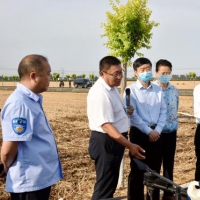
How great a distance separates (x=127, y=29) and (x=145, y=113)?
4.26 feet

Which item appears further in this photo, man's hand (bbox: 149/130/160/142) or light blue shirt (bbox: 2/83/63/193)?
man's hand (bbox: 149/130/160/142)

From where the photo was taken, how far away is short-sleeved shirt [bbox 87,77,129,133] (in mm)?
3479

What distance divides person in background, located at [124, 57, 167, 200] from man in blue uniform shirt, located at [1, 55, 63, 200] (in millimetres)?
1795

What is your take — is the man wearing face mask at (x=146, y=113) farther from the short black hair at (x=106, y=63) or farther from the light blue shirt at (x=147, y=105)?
the short black hair at (x=106, y=63)

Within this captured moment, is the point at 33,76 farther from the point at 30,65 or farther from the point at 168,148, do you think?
the point at 168,148

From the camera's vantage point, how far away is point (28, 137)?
98.4 inches

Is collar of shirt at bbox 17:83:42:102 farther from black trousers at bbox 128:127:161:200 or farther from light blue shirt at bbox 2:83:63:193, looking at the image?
black trousers at bbox 128:127:161:200

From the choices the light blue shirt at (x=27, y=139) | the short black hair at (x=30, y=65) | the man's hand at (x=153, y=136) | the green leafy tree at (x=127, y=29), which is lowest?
the man's hand at (x=153, y=136)

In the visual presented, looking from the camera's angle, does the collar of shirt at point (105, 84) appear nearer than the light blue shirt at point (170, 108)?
Yes

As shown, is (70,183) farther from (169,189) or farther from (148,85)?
(169,189)

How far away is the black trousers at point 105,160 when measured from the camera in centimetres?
359

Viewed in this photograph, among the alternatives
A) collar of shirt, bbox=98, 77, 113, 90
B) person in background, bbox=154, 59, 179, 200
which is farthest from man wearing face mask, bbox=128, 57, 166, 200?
collar of shirt, bbox=98, 77, 113, 90

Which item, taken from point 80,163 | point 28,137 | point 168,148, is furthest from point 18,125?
point 80,163

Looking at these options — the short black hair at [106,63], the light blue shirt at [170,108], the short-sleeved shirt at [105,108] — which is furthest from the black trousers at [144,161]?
the short black hair at [106,63]
